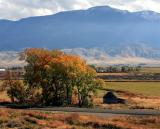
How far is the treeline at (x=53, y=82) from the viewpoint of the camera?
92562 millimetres

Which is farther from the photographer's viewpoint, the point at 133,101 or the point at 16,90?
the point at 16,90

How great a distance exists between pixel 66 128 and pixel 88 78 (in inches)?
1734

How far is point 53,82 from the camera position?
9444cm

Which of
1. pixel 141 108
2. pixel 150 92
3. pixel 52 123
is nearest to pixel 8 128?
pixel 52 123

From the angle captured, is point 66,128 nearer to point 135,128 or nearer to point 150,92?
point 135,128

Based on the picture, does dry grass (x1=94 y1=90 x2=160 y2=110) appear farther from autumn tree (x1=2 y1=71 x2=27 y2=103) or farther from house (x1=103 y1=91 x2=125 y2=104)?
autumn tree (x1=2 y1=71 x2=27 y2=103)

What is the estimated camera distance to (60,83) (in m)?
94.1

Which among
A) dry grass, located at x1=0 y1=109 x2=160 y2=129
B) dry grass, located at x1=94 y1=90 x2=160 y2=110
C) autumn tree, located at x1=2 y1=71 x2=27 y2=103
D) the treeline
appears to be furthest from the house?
dry grass, located at x1=0 y1=109 x2=160 y2=129

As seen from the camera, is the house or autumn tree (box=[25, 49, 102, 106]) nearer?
autumn tree (box=[25, 49, 102, 106])

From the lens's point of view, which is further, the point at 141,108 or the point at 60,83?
the point at 60,83

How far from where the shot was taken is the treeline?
92.6m

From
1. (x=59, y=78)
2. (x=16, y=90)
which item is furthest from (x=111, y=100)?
(x=16, y=90)

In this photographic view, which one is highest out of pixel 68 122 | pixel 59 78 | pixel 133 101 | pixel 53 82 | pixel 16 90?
pixel 59 78

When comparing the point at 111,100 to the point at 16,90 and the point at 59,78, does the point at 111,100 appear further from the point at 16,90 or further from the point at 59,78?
the point at 16,90
